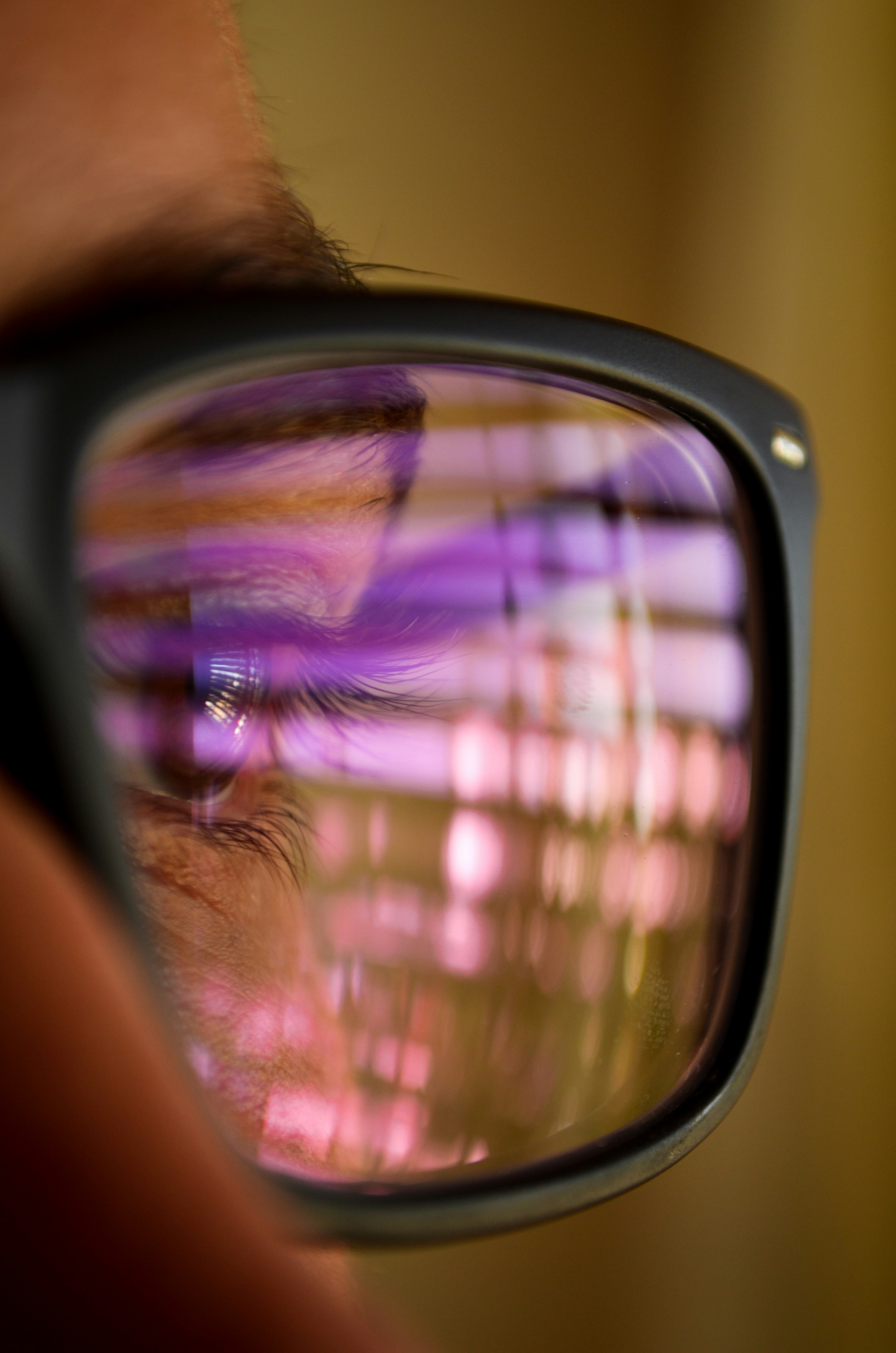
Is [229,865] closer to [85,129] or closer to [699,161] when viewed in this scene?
[85,129]

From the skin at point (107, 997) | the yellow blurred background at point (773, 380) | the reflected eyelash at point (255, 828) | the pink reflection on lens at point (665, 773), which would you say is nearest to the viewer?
the skin at point (107, 997)

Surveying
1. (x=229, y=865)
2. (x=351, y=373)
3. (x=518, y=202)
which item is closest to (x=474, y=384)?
(x=351, y=373)

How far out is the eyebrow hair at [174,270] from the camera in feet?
0.45

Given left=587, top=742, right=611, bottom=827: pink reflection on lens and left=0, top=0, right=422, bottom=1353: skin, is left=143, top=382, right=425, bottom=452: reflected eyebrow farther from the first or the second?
left=587, top=742, right=611, bottom=827: pink reflection on lens

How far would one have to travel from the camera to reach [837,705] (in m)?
0.50

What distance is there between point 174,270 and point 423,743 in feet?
0.66

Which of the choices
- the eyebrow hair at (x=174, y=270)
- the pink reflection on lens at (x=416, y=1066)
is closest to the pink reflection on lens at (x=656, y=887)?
the pink reflection on lens at (x=416, y=1066)

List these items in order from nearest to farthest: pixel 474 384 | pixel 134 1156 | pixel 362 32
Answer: pixel 134 1156 → pixel 474 384 → pixel 362 32

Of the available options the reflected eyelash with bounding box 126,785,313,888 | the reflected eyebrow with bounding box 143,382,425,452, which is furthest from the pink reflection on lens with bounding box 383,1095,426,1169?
the reflected eyebrow with bounding box 143,382,425,452

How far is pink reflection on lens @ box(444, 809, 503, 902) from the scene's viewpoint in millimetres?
374

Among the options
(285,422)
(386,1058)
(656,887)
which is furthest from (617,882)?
(285,422)

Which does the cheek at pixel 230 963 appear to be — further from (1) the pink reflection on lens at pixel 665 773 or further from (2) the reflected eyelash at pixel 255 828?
(1) the pink reflection on lens at pixel 665 773

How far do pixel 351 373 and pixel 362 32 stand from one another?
1.11 feet

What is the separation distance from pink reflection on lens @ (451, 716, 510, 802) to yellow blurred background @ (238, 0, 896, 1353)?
23 cm
